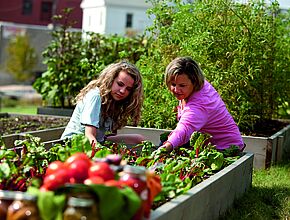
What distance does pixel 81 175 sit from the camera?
2666mm

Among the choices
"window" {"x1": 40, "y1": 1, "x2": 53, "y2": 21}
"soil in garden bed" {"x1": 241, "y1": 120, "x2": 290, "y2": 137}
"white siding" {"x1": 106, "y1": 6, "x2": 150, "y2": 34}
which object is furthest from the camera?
"window" {"x1": 40, "y1": 1, "x2": 53, "y2": 21}

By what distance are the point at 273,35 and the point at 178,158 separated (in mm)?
3495

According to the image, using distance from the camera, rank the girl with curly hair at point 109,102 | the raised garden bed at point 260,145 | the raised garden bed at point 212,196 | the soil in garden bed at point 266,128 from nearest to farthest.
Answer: the raised garden bed at point 212,196 < the girl with curly hair at point 109,102 < the raised garden bed at point 260,145 < the soil in garden bed at point 266,128

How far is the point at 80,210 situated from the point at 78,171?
32cm

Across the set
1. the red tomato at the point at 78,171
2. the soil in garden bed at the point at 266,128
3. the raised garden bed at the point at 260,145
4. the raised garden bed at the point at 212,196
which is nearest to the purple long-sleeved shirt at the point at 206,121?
the raised garden bed at the point at 212,196

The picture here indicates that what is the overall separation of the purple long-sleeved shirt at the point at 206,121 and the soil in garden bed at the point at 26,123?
3.08 meters

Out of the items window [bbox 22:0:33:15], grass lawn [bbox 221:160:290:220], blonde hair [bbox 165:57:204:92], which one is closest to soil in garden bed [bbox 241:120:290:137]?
grass lawn [bbox 221:160:290:220]

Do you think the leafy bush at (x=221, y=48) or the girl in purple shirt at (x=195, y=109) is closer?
the girl in purple shirt at (x=195, y=109)

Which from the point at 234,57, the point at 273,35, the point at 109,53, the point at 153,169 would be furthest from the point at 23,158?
the point at 109,53

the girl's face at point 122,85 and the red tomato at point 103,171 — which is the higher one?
the girl's face at point 122,85

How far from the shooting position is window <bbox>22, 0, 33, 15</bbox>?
44.5 meters

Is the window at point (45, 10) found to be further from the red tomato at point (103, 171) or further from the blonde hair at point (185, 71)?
the red tomato at point (103, 171)

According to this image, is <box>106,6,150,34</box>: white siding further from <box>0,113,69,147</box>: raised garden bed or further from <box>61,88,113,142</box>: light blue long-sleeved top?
<box>61,88,113,142</box>: light blue long-sleeved top

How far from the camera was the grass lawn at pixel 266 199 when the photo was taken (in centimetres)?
454
